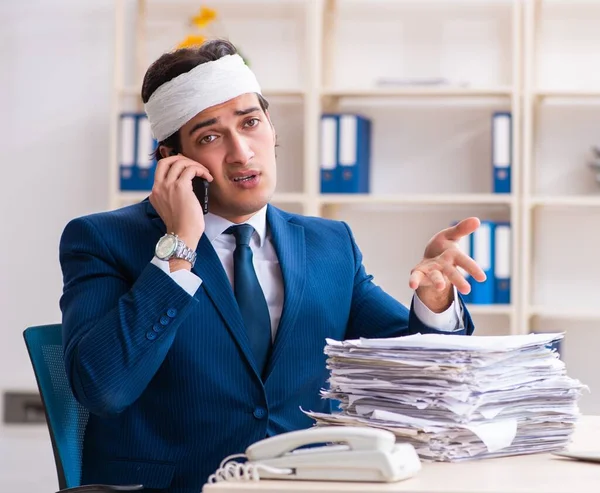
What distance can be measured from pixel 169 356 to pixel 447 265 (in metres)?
0.54

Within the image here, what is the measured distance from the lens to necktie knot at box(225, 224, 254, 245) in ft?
6.44

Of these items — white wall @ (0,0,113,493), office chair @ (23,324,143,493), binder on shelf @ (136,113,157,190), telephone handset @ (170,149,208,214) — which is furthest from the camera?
white wall @ (0,0,113,493)

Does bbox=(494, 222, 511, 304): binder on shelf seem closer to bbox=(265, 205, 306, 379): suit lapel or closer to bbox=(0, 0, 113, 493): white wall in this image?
bbox=(0, 0, 113, 493): white wall

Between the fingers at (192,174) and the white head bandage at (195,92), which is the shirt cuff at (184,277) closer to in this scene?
the fingers at (192,174)

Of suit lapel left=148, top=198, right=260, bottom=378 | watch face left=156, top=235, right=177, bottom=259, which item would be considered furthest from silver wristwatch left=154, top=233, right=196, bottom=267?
suit lapel left=148, top=198, right=260, bottom=378

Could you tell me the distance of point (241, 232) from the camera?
1973 millimetres

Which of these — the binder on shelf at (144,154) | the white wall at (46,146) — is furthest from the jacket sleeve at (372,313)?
the white wall at (46,146)

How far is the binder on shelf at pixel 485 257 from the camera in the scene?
3.96 m

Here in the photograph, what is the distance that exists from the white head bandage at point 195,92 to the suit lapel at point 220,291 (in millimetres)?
269

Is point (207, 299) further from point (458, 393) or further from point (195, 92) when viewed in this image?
point (458, 393)

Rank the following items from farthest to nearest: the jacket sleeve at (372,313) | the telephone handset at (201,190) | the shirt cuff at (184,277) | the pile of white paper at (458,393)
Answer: the jacket sleeve at (372,313) → the telephone handset at (201,190) → the shirt cuff at (184,277) → the pile of white paper at (458,393)

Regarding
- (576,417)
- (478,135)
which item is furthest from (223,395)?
(478,135)

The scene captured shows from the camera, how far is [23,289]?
458cm

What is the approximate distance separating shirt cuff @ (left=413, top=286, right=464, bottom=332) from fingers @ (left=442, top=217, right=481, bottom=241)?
0.39 feet
